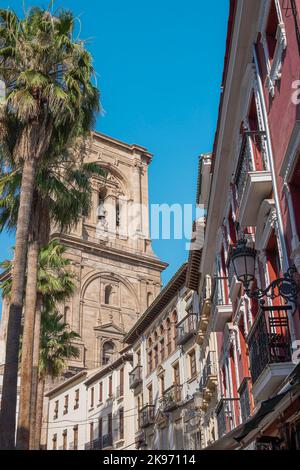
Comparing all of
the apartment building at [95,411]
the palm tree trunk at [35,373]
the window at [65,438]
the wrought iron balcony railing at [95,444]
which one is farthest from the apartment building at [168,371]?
the window at [65,438]

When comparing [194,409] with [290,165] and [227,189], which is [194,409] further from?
[290,165]

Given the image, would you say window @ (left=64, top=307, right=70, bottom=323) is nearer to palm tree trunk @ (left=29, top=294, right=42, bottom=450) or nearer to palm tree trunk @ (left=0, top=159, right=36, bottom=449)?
palm tree trunk @ (left=29, top=294, right=42, bottom=450)

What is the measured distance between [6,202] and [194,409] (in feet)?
49.2

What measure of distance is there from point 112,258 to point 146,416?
28382 millimetres

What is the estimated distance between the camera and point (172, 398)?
32.0m

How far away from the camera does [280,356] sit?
9.83 meters

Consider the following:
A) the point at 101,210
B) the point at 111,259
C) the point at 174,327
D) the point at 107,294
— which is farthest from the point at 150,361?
the point at 101,210

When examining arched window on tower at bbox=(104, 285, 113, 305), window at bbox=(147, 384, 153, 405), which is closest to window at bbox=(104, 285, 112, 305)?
arched window on tower at bbox=(104, 285, 113, 305)

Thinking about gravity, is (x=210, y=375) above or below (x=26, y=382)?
above

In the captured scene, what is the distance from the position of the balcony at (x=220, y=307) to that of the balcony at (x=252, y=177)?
5653mm

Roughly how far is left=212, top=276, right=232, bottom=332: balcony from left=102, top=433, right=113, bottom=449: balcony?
25.8 m

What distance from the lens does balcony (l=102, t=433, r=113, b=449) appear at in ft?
139

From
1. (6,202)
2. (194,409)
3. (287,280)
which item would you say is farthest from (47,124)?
(194,409)

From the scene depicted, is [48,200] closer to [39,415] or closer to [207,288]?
[207,288]
